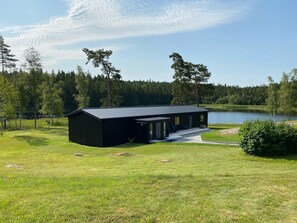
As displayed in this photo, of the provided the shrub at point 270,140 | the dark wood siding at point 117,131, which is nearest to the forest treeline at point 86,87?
the dark wood siding at point 117,131

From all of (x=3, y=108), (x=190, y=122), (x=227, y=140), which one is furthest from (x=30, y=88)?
(x=227, y=140)

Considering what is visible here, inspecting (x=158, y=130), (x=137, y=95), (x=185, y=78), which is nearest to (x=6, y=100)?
(x=158, y=130)

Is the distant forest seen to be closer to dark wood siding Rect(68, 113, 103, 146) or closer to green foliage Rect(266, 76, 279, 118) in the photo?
green foliage Rect(266, 76, 279, 118)

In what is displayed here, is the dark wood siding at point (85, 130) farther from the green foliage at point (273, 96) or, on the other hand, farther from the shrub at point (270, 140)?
the green foliage at point (273, 96)

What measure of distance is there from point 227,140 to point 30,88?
100 ft

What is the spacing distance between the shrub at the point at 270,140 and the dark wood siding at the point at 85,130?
12.2 meters

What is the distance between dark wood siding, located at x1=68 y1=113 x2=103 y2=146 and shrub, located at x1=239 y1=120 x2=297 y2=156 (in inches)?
479

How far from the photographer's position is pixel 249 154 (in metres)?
14.1

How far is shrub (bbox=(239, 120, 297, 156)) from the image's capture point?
13414 millimetres

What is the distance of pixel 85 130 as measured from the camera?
23.5 metres

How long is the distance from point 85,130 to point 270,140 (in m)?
14.9

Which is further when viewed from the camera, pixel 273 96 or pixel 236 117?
pixel 236 117

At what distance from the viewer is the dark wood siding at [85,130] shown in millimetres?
22500

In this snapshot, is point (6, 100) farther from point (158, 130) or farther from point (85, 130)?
point (158, 130)
